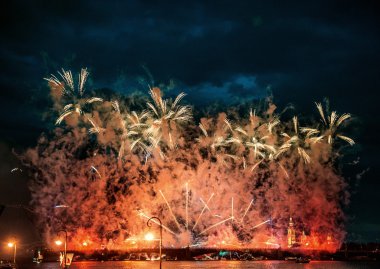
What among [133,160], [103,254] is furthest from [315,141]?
[103,254]

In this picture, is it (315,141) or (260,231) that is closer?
(315,141)

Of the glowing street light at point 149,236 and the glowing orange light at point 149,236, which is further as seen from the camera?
the glowing orange light at point 149,236

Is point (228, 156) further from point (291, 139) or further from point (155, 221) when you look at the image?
point (155, 221)

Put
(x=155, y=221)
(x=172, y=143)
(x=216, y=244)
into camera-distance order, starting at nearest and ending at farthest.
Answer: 1. (x=172, y=143)
2. (x=155, y=221)
3. (x=216, y=244)

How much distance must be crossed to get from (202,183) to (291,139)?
17322 millimetres

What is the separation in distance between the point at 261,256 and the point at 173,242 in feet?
128

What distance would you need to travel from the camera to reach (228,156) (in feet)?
272

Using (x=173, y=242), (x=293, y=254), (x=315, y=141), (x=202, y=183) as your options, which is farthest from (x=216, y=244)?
(x=293, y=254)

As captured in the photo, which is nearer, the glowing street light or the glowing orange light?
Result: the glowing street light

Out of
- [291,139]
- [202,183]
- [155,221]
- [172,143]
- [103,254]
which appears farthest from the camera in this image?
[103,254]

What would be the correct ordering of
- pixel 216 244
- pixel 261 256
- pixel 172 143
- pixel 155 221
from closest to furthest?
1. pixel 172 143
2. pixel 155 221
3. pixel 216 244
4. pixel 261 256

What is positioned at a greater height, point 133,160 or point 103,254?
point 133,160

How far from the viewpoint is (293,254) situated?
441ft

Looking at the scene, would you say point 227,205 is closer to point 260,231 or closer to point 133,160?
point 260,231
